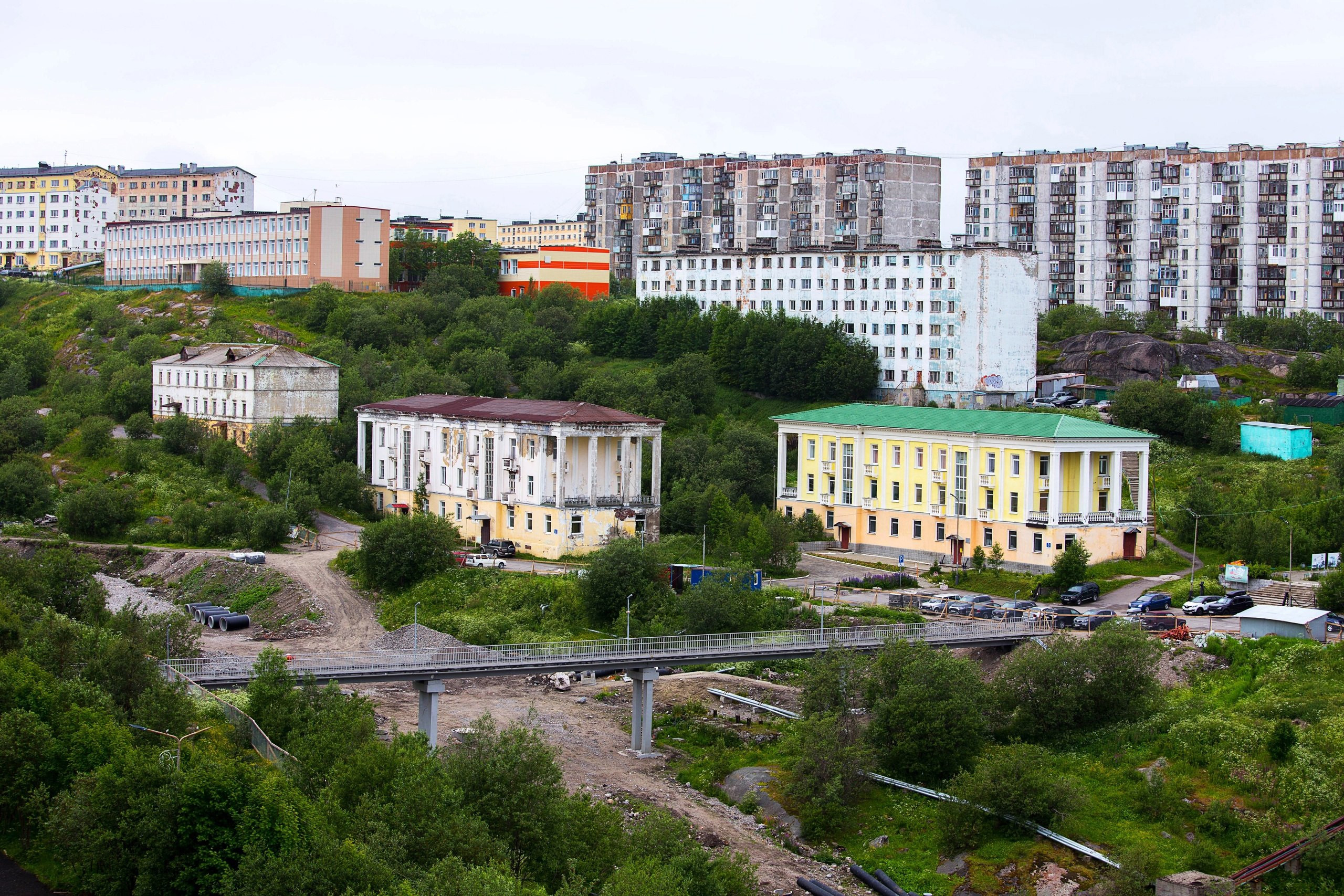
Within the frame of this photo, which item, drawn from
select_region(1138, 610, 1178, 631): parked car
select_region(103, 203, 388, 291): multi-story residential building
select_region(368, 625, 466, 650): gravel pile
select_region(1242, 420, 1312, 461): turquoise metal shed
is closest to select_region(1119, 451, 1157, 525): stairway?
select_region(1138, 610, 1178, 631): parked car

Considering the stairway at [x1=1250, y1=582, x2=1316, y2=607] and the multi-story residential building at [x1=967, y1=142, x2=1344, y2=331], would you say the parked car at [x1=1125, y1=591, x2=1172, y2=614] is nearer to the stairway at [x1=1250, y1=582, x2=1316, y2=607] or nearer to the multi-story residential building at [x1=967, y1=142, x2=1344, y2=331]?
the stairway at [x1=1250, y1=582, x2=1316, y2=607]

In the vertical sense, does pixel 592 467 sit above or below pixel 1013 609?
above

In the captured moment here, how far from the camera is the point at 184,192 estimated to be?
127938 mm

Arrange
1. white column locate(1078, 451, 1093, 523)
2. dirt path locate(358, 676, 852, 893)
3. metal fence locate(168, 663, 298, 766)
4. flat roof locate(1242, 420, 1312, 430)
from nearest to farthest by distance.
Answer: metal fence locate(168, 663, 298, 766), dirt path locate(358, 676, 852, 893), white column locate(1078, 451, 1093, 523), flat roof locate(1242, 420, 1312, 430)

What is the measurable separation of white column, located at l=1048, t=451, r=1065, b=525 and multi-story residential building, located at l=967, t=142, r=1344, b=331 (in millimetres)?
47214

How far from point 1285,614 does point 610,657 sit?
65.0ft

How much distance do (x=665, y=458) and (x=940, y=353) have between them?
785 inches

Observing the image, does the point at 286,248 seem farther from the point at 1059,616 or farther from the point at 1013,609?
the point at 1059,616

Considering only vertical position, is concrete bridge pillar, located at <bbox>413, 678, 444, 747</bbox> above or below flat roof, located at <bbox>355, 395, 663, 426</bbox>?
below

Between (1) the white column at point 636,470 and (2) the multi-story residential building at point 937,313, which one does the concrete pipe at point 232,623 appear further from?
(2) the multi-story residential building at point 937,313

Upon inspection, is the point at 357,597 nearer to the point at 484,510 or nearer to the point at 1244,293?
the point at 484,510

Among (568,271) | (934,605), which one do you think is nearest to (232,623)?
(934,605)

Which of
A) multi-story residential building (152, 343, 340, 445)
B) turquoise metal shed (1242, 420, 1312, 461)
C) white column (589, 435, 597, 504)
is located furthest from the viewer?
multi-story residential building (152, 343, 340, 445)

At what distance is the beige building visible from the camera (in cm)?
17500
